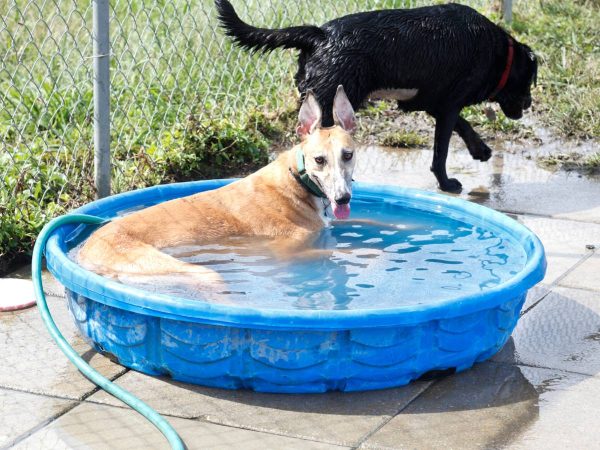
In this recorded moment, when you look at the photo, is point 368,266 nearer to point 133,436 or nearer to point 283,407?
point 283,407

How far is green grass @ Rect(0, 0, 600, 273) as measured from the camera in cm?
545

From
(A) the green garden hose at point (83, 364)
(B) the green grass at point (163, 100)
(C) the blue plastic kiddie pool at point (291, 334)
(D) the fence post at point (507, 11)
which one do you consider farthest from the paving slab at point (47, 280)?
(D) the fence post at point (507, 11)

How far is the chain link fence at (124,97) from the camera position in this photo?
211 inches

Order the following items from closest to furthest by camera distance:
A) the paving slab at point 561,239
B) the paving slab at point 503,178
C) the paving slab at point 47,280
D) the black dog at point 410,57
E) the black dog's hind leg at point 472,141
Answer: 1. the paving slab at point 47,280
2. the paving slab at point 561,239
3. the black dog at point 410,57
4. the paving slab at point 503,178
5. the black dog's hind leg at point 472,141

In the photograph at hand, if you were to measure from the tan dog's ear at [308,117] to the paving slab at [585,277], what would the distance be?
4.69 ft

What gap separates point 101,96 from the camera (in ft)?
17.0

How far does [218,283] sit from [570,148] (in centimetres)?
377

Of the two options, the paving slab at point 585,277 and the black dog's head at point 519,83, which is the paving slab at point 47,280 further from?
the black dog's head at point 519,83

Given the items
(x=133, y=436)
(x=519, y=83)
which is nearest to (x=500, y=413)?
(x=133, y=436)

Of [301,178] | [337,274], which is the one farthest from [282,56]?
[337,274]

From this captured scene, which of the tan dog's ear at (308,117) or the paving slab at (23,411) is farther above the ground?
the tan dog's ear at (308,117)

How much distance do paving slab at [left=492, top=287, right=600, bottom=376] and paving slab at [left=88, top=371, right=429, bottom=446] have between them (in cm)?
53

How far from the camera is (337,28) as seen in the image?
18.6 ft

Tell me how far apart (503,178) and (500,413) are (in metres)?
3.26
